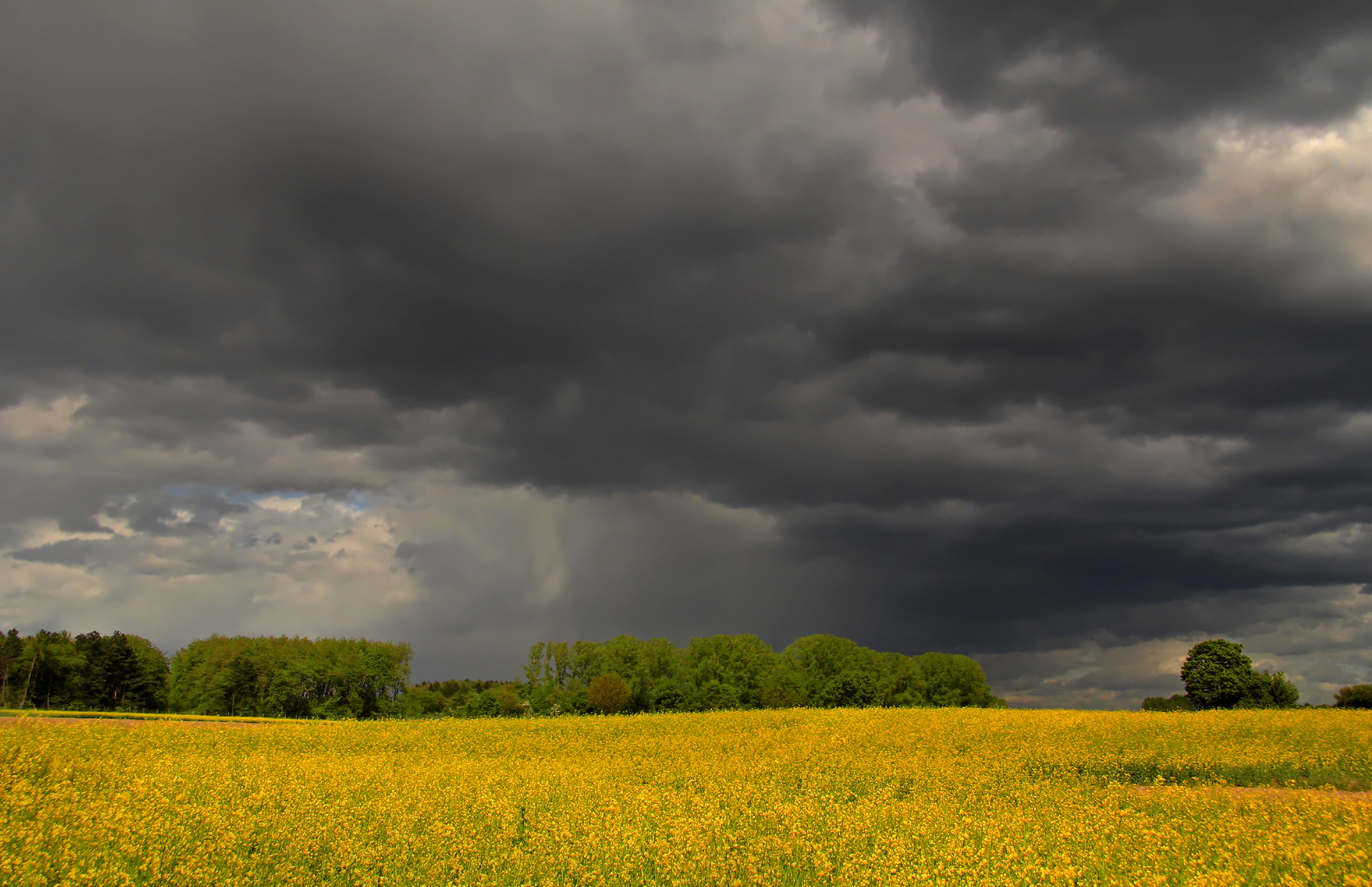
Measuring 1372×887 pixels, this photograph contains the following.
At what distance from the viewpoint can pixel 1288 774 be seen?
24.1 m

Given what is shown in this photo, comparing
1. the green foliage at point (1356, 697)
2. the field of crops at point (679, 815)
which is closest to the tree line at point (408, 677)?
the green foliage at point (1356, 697)

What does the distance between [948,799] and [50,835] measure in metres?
18.6

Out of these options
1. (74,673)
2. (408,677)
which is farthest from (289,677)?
(74,673)

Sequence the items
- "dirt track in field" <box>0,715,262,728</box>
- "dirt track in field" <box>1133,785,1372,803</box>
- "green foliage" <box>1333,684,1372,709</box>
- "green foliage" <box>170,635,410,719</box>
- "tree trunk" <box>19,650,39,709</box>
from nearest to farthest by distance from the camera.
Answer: "dirt track in field" <box>1133,785,1372,803</box> < "dirt track in field" <box>0,715,262,728</box> < "green foliage" <box>1333,684,1372,709</box> < "green foliage" <box>170,635,410,719</box> < "tree trunk" <box>19,650,39,709</box>

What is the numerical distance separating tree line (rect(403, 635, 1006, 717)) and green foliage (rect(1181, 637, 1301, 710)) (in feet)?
75.3

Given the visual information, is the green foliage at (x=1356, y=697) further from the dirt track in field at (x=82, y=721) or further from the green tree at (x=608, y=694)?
the dirt track in field at (x=82, y=721)

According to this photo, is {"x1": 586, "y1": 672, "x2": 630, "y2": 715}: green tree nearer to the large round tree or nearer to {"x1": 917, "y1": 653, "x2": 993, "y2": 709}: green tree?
{"x1": 917, "y1": 653, "x2": 993, "y2": 709}: green tree

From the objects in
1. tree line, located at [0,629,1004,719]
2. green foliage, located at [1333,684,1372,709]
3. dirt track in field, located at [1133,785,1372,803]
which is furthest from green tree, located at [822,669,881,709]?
dirt track in field, located at [1133,785,1372,803]

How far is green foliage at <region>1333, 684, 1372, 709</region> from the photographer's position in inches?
2445

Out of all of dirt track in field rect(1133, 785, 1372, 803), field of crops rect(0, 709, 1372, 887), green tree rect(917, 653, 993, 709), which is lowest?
green tree rect(917, 653, 993, 709)

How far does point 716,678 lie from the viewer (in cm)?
8731

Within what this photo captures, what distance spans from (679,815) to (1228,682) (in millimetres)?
71526

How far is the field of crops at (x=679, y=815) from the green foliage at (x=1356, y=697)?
50.6 m

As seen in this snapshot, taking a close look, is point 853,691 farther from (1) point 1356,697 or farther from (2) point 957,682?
(1) point 1356,697
